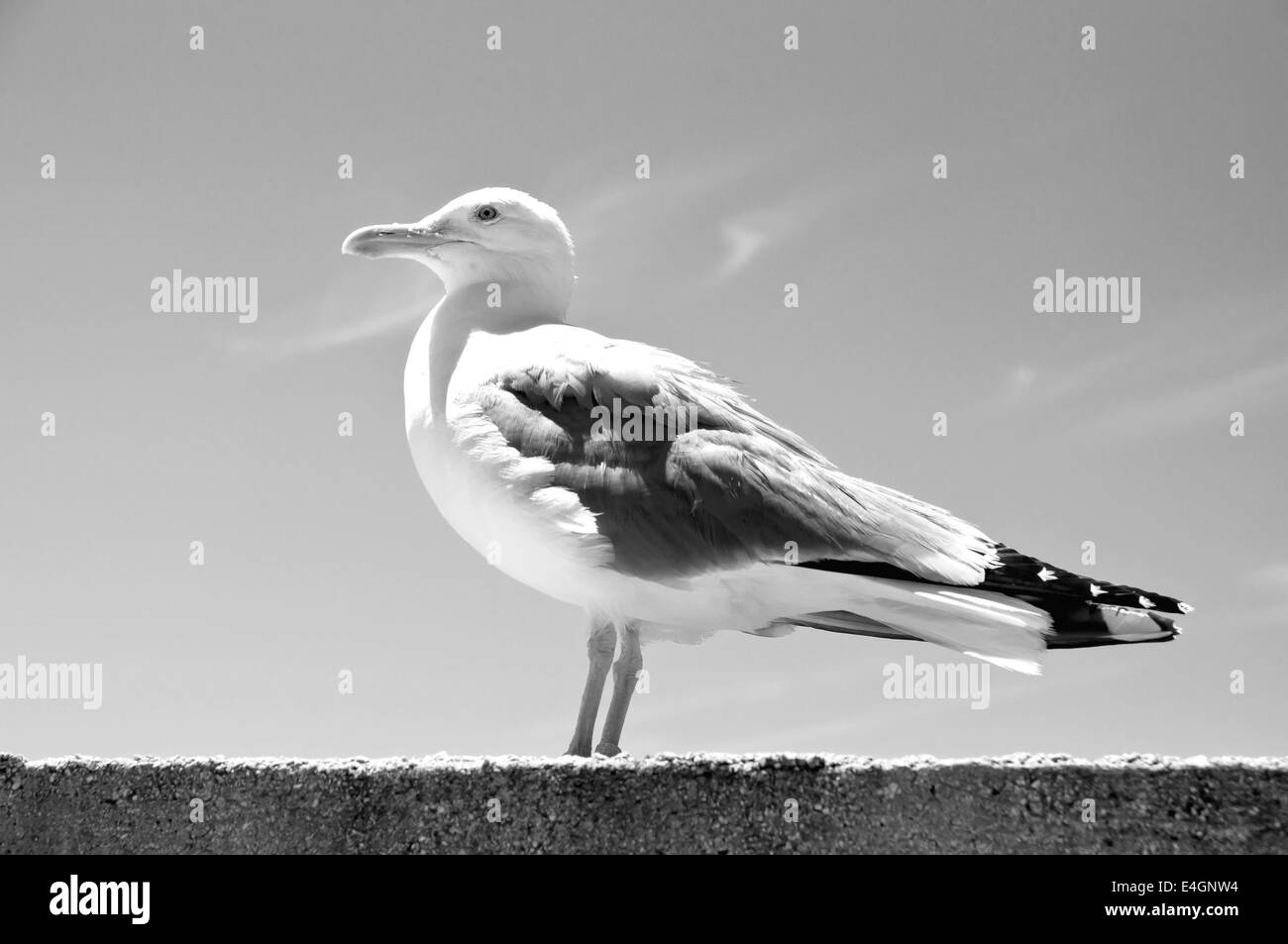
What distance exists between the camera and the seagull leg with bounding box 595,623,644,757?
5.62m

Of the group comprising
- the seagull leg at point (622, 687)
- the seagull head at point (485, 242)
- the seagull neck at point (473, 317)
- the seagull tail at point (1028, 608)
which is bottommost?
the seagull leg at point (622, 687)

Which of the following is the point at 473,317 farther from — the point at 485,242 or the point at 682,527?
the point at 682,527

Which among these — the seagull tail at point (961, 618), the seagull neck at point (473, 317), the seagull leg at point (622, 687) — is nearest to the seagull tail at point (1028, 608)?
the seagull tail at point (961, 618)

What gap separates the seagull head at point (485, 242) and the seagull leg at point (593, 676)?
199 cm

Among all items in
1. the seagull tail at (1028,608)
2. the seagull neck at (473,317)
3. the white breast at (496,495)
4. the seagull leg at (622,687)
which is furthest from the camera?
the seagull neck at (473,317)

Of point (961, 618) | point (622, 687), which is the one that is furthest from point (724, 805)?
point (961, 618)

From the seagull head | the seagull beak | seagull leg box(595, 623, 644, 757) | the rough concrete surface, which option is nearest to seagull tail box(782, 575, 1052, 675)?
the rough concrete surface

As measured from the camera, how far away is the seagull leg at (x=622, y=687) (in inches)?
221

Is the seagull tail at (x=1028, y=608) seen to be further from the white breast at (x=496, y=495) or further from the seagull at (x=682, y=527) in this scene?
the white breast at (x=496, y=495)

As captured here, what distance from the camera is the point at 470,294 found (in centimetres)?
648

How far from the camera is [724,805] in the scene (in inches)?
174
